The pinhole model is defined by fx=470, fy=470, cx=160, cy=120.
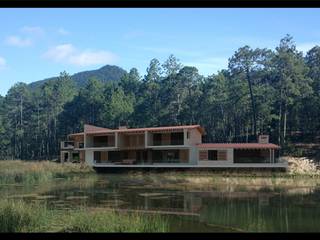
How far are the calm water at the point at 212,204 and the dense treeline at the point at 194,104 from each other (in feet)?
102

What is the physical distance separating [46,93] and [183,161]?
158ft

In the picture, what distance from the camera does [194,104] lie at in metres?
64.1

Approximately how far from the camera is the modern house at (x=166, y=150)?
1655 inches

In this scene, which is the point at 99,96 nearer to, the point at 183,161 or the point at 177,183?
the point at 183,161

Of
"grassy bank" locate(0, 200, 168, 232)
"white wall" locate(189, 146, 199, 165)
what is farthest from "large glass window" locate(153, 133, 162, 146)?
"grassy bank" locate(0, 200, 168, 232)

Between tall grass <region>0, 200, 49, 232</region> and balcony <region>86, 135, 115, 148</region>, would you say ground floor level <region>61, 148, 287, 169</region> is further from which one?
tall grass <region>0, 200, 49, 232</region>

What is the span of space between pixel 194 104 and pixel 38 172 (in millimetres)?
33673

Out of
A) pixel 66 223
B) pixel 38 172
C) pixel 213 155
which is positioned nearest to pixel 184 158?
pixel 213 155

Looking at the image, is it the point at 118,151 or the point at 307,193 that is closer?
the point at 307,193

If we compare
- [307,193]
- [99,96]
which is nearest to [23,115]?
[99,96]

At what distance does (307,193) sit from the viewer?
25531 millimetres

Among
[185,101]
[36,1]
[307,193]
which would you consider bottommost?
[307,193]

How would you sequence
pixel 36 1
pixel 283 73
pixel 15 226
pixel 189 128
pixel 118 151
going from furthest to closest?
pixel 283 73 → pixel 118 151 → pixel 189 128 → pixel 15 226 → pixel 36 1

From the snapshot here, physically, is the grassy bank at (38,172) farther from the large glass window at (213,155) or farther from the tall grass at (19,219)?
the tall grass at (19,219)
